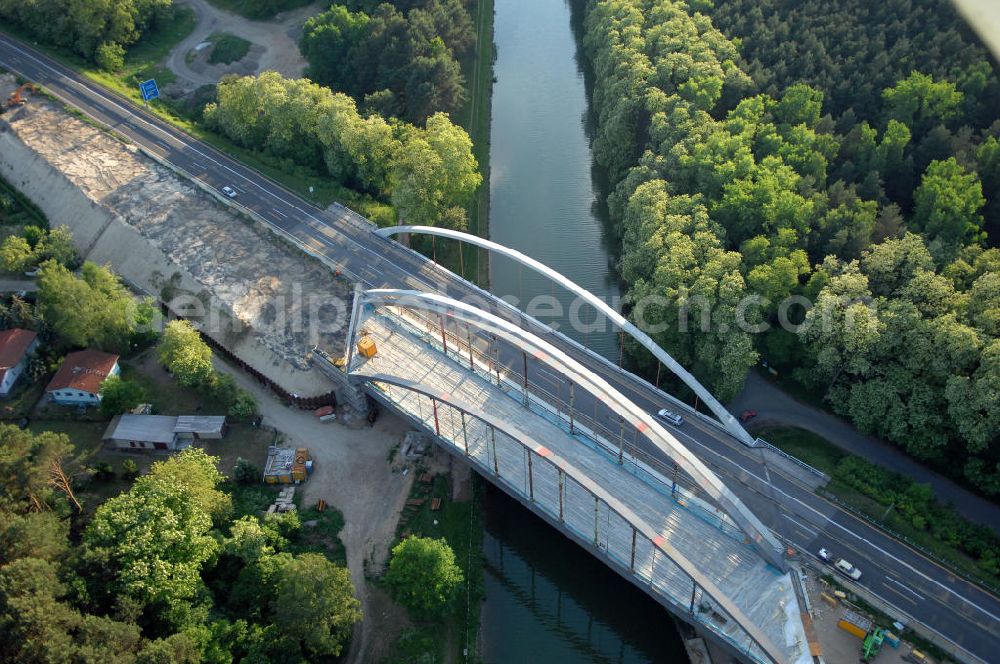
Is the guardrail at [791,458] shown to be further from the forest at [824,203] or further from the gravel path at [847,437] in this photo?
the forest at [824,203]

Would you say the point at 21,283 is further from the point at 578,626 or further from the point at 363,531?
the point at 578,626

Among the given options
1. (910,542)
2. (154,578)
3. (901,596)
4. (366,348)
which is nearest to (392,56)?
(366,348)

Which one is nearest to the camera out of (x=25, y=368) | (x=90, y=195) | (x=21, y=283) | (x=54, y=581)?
(x=54, y=581)

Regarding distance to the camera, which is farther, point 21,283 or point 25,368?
point 21,283

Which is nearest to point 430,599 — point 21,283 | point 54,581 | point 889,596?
point 54,581

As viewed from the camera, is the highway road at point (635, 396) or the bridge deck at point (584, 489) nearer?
the bridge deck at point (584, 489)

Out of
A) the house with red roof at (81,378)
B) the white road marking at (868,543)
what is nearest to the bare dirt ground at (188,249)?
the house with red roof at (81,378)

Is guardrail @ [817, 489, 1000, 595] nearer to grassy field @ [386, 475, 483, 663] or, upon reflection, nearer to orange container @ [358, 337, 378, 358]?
grassy field @ [386, 475, 483, 663]

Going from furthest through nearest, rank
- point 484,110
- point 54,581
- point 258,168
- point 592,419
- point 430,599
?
point 484,110 < point 258,168 < point 592,419 < point 430,599 < point 54,581
